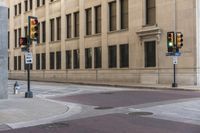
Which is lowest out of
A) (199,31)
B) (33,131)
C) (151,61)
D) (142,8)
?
(33,131)

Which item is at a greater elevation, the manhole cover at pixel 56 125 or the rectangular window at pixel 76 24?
the rectangular window at pixel 76 24

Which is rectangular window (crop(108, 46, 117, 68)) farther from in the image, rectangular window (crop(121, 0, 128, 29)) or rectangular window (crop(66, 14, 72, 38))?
rectangular window (crop(66, 14, 72, 38))

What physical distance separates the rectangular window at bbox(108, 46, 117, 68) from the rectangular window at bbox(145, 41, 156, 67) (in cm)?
501

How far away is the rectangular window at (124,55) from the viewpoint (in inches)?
1594

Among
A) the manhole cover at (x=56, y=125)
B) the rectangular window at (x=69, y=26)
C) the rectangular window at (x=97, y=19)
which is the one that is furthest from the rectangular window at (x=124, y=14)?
the manhole cover at (x=56, y=125)

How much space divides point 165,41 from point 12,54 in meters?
37.7

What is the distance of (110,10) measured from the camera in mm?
43250

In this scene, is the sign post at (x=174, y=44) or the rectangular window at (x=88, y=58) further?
the rectangular window at (x=88, y=58)

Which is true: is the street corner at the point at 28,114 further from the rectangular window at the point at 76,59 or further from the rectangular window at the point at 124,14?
the rectangular window at the point at 76,59

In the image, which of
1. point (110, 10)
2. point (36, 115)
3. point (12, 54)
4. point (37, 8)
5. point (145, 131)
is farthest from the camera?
point (12, 54)

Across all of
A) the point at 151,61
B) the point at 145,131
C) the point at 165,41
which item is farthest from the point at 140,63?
the point at 145,131

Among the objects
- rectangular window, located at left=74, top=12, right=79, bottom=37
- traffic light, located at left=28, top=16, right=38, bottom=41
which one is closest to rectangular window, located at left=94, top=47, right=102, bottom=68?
rectangular window, located at left=74, top=12, right=79, bottom=37

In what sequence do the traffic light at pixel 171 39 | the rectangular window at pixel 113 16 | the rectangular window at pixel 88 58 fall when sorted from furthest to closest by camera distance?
the rectangular window at pixel 88 58
the rectangular window at pixel 113 16
the traffic light at pixel 171 39

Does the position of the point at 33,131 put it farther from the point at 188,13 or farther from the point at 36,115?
the point at 188,13
